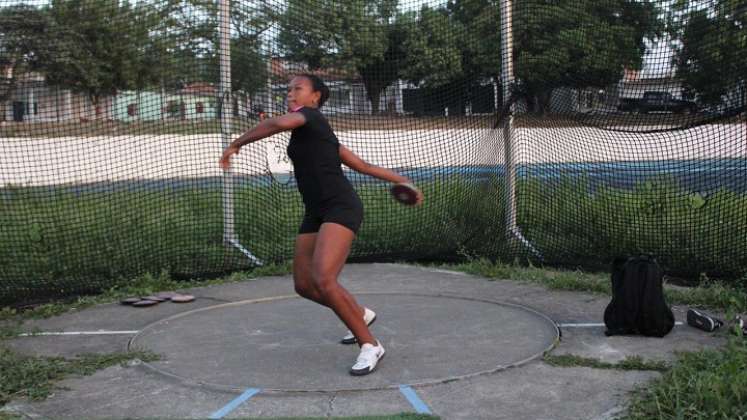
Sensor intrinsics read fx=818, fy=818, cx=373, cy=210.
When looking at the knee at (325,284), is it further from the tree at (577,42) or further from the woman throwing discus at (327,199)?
the tree at (577,42)

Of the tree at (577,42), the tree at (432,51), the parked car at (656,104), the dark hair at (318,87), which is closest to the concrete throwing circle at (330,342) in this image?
the dark hair at (318,87)

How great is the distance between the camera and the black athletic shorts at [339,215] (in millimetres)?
5234

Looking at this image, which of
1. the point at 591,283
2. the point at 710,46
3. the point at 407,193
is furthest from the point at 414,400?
the point at 710,46

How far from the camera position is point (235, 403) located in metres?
4.64

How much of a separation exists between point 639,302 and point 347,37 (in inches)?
208

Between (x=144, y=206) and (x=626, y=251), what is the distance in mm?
6214

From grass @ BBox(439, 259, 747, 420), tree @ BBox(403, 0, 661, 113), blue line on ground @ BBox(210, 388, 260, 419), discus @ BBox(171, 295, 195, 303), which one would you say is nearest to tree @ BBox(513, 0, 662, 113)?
tree @ BBox(403, 0, 661, 113)

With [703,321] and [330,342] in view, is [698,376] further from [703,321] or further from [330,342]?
[330,342]

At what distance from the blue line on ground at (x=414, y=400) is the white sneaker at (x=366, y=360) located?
35 centimetres

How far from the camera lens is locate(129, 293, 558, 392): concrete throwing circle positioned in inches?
201

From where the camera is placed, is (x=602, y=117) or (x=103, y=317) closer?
(x=103, y=317)

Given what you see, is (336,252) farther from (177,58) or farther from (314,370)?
(177,58)

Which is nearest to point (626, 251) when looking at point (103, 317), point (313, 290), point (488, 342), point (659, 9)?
point (659, 9)

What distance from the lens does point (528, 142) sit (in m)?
9.45
